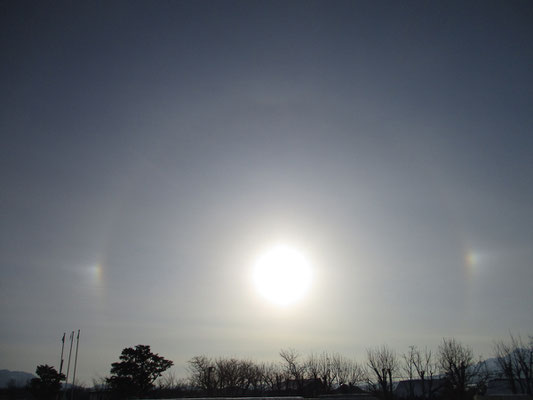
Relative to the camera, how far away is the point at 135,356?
50750 mm

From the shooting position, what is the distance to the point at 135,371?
163 ft

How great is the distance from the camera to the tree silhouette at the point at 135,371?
159ft

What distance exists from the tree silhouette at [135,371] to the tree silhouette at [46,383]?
18.5 metres

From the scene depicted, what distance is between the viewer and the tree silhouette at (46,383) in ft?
191

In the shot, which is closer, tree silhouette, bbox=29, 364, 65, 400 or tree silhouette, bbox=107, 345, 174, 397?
tree silhouette, bbox=107, 345, 174, 397

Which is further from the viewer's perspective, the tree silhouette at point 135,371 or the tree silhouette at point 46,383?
the tree silhouette at point 46,383

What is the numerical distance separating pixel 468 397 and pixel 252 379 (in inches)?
1482

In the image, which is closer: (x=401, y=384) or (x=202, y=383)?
(x=202, y=383)

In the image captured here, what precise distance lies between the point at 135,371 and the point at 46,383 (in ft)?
69.3

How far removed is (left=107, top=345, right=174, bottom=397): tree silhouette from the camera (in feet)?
159

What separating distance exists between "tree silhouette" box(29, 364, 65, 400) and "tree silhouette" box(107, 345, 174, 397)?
1853 cm

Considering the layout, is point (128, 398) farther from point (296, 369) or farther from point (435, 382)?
point (435, 382)

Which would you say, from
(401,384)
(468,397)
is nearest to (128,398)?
(468,397)

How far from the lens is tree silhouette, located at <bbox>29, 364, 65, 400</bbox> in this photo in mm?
58312
